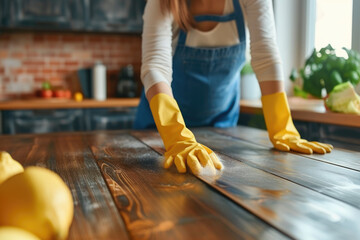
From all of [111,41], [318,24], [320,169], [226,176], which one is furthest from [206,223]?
[111,41]

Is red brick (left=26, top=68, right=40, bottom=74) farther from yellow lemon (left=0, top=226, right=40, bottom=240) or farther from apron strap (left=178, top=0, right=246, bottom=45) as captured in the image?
yellow lemon (left=0, top=226, right=40, bottom=240)

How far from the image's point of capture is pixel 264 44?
122 centimetres

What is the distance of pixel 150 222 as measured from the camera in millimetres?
507

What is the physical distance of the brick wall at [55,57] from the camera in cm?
305

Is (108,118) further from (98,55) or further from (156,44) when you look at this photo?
(156,44)

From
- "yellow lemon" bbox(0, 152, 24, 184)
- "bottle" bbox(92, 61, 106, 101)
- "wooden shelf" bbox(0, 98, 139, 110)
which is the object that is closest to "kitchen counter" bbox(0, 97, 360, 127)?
"wooden shelf" bbox(0, 98, 139, 110)

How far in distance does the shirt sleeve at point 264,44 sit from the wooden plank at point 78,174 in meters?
0.61

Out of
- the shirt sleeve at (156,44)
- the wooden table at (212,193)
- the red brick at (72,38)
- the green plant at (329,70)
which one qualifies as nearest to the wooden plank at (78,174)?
the wooden table at (212,193)

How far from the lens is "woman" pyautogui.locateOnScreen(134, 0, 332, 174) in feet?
3.47

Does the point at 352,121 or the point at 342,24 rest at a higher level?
the point at 342,24

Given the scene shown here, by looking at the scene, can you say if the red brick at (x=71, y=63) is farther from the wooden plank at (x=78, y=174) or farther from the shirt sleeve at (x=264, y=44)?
the shirt sleeve at (x=264, y=44)

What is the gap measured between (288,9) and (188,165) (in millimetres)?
2204

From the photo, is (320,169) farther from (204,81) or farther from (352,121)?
(204,81)

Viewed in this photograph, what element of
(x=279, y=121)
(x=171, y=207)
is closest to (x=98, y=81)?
(x=279, y=121)
